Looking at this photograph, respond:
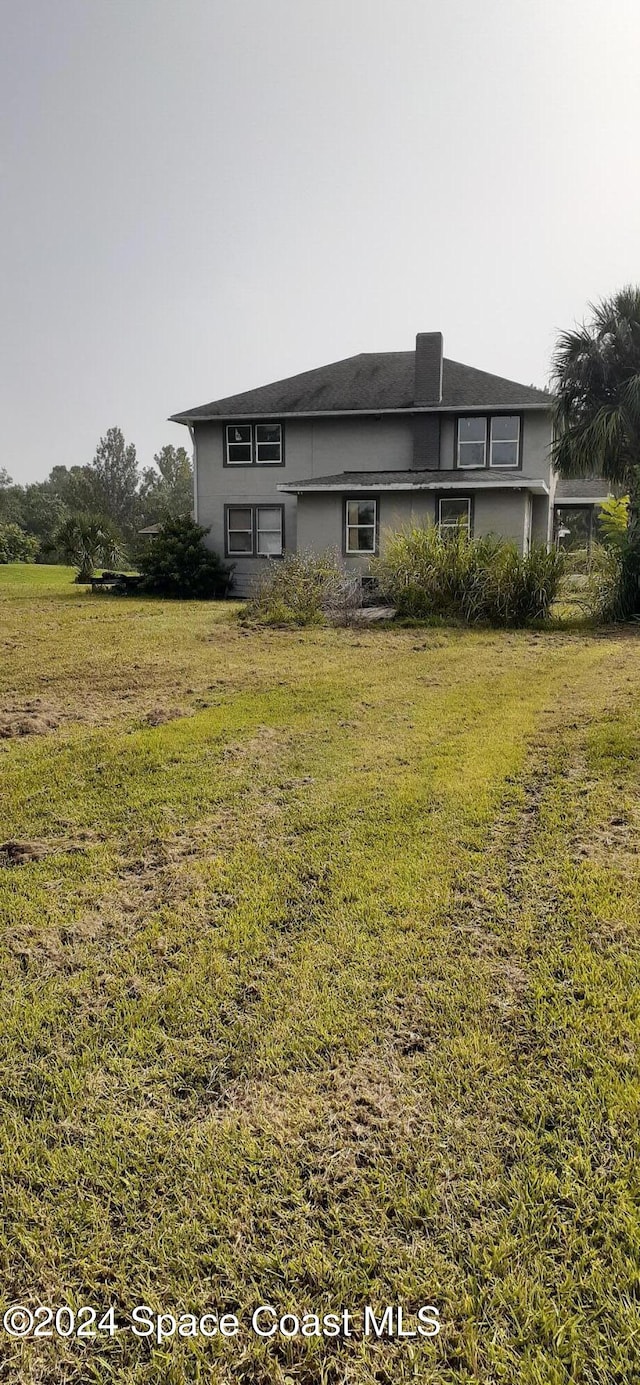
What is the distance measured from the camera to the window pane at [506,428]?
21094 millimetres

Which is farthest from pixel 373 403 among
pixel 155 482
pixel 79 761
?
pixel 155 482

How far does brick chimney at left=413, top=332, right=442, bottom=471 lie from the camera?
2139cm

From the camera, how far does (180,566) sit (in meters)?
21.3

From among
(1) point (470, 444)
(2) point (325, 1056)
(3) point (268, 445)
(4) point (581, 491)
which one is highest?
(3) point (268, 445)

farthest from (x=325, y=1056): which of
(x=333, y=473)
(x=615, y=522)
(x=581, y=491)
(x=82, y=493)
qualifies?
(x=82, y=493)

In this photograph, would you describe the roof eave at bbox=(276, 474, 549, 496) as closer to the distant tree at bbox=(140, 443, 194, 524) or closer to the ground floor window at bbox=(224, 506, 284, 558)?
the ground floor window at bbox=(224, 506, 284, 558)

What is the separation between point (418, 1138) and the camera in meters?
2.05

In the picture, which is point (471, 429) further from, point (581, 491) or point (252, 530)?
point (581, 491)

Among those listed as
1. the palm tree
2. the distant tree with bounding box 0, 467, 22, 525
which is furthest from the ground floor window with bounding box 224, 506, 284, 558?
the distant tree with bounding box 0, 467, 22, 525

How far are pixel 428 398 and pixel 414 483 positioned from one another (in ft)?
12.3

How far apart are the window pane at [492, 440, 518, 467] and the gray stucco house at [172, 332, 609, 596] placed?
0.03 m

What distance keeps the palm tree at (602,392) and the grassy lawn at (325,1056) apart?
41.4ft

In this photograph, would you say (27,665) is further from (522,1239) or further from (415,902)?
(522,1239)

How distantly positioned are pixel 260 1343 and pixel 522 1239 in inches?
25.9
